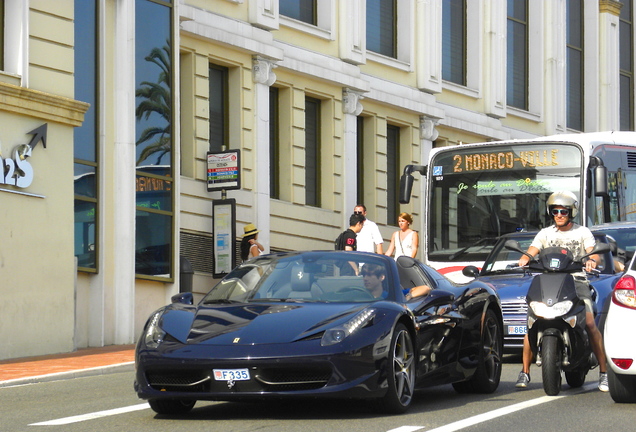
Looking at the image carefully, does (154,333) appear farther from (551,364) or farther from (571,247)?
(571,247)

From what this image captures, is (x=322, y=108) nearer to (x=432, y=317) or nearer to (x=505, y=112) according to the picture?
(x=505, y=112)

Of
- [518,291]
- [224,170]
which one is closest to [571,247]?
[518,291]

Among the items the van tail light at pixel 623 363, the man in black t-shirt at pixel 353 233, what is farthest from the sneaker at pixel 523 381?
the man in black t-shirt at pixel 353 233

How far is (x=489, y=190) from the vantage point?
22062 millimetres

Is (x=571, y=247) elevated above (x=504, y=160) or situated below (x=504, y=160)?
below

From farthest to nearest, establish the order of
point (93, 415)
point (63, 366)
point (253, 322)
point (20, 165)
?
1. point (20, 165)
2. point (63, 366)
3. point (93, 415)
4. point (253, 322)

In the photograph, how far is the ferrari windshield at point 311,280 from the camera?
34.7 feet

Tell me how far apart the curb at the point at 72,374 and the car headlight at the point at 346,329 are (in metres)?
5.62

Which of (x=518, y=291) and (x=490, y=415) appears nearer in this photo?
(x=490, y=415)

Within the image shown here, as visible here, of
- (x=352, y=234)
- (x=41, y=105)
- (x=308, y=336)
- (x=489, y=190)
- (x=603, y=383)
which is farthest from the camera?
(x=352, y=234)

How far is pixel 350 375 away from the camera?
958 centimetres

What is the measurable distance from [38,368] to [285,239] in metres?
13.8

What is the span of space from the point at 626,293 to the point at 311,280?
8.25 ft

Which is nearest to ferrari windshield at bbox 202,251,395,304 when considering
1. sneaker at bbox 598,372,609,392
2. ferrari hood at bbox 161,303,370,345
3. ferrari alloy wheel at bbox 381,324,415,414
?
ferrari hood at bbox 161,303,370,345
